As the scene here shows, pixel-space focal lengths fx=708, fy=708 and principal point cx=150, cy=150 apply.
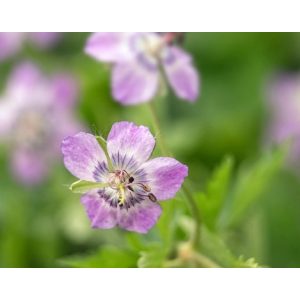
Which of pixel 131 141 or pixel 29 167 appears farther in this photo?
pixel 29 167

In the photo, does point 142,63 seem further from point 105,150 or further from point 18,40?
point 18,40

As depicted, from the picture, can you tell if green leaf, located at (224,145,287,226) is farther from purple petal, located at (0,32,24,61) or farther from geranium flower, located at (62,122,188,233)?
purple petal, located at (0,32,24,61)

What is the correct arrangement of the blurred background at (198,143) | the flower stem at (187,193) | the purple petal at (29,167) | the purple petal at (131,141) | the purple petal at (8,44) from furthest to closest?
the purple petal at (8,44), the purple petal at (29,167), the blurred background at (198,143), the flower stem at (187,193), the purple petal at (131,141)

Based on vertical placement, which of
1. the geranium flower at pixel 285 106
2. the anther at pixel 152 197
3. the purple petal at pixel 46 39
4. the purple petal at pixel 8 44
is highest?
the purple petal at pixel 46 39

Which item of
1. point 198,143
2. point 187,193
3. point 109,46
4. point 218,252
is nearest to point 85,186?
point 187,193

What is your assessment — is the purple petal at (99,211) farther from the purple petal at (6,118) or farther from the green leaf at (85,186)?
the purple petal at (6,118)

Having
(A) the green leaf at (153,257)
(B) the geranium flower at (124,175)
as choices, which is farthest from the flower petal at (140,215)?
(A) the green leaf at (153,257)

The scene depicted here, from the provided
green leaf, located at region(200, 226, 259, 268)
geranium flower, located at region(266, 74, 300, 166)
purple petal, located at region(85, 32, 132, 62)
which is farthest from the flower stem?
geranium flower, located at region(266, 74, 300, 166)
